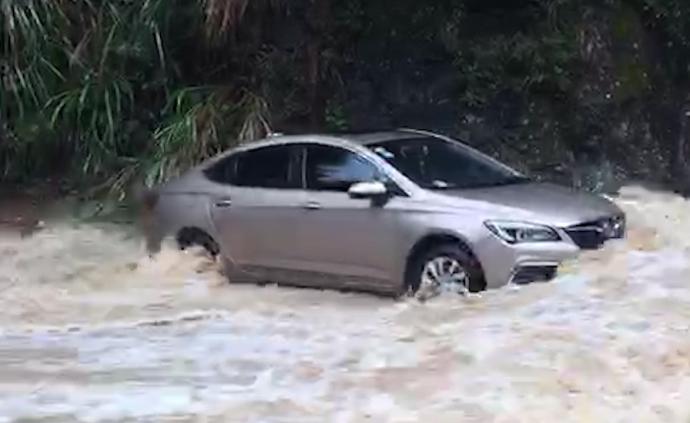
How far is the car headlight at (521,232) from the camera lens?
10688mm

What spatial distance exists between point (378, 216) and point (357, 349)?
2.33 m

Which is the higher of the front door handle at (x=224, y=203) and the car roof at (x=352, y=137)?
the car roof at (x=352, y=137)

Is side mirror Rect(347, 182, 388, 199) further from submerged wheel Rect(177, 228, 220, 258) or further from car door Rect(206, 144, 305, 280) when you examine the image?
submerged wheel Rect(177, 228, 220, 258)

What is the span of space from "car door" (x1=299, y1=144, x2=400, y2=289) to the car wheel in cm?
23

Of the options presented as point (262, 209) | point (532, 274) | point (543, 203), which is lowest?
point (532, 274)

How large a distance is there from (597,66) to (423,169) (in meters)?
6.58

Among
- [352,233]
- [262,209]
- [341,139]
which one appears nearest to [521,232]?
[352,233]

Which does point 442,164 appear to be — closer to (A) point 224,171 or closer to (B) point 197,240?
(A) point 224,171

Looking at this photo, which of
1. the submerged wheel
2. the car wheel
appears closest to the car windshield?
the car wheel

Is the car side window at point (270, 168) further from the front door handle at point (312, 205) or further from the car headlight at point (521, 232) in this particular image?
the car headlight at point (521, 232)

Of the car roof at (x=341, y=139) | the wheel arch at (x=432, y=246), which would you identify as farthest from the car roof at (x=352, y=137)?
the wheel arch at (x=432, y=246)

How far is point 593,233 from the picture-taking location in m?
11.0

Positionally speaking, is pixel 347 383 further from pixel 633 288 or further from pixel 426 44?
pixel 426 44

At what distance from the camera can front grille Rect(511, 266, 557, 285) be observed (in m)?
10.6
